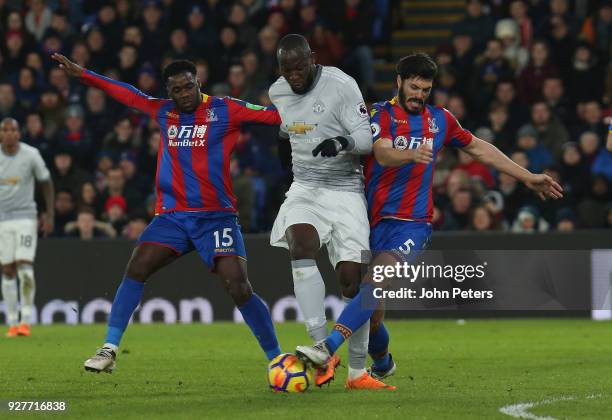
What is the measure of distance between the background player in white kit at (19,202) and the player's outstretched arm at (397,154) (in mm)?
6959

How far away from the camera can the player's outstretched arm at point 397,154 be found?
8.41 m

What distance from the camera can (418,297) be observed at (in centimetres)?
1672

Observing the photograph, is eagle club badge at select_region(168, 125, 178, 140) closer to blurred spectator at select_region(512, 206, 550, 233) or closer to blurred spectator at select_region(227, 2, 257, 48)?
blurred spectator at select_region(512, 206, 550, 233)

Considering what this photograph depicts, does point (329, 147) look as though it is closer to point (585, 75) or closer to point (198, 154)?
point (198, 154)

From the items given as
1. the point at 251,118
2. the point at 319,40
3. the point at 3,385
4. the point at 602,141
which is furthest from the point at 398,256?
the point at 319,40

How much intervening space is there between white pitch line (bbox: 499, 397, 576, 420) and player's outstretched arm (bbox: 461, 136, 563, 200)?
1.34 meters

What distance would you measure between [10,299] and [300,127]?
7.23 meters

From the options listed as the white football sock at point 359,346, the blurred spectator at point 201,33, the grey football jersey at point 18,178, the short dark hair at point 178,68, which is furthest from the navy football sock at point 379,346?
the blurred spectator at point 201,33

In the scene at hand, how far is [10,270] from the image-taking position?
1552 cm

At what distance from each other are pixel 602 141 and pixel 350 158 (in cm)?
972

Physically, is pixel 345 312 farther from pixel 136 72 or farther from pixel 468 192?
pixel 136 72

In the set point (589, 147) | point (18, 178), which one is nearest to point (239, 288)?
point (18, 178)

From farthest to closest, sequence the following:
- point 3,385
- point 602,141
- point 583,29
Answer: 1. point 583,29
2. point 602,141
3. point 3,385

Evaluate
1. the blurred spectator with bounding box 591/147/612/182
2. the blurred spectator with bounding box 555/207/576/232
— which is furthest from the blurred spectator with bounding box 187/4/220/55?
the blurred spectator with bounding box 555/207/576/232
